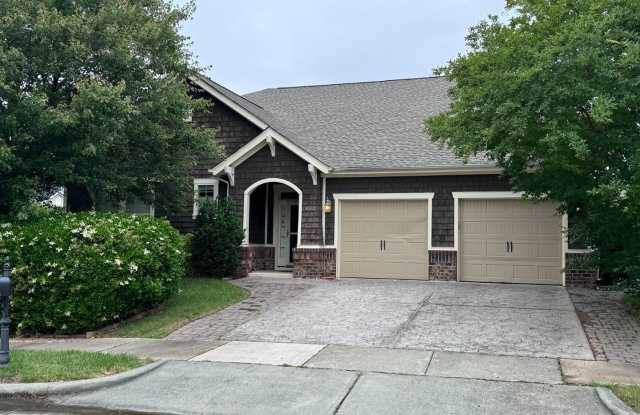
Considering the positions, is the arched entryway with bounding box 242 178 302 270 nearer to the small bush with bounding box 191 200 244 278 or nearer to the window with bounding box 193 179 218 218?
the window with bounding box 193 179 218 218

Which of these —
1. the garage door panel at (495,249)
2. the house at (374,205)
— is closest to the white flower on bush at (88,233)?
A: the house at (374,205)

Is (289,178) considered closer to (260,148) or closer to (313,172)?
(313,172)

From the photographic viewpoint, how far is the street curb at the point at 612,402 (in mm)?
4961

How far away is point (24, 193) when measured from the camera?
33.1 ft

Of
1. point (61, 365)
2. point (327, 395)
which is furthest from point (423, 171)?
point (61, 365)

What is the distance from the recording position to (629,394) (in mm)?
5402

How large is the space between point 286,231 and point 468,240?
562 centimetres

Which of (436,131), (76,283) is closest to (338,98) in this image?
(436,131)

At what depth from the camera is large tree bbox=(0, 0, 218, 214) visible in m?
10.1

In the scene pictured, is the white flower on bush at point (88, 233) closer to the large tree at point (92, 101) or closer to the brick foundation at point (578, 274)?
the large tree at point (92, 101)

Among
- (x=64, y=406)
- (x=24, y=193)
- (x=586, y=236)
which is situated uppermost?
(x=24, y=193)

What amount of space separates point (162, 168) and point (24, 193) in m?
3.20

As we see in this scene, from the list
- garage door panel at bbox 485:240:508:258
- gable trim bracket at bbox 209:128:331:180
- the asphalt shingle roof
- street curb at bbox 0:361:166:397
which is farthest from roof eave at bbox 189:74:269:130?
street curb at bbox 0:361:166:397

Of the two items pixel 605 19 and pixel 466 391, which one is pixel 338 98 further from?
pixel 466 391
